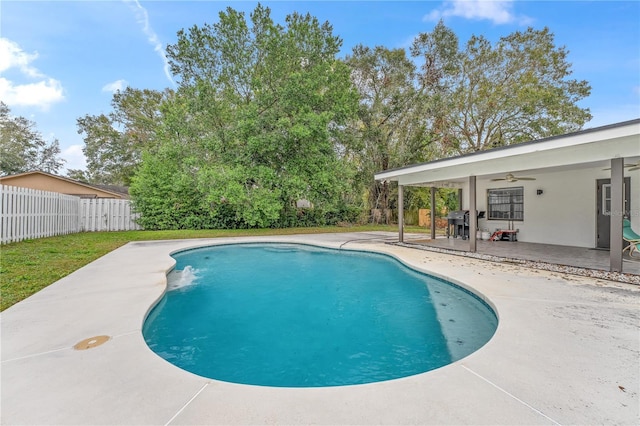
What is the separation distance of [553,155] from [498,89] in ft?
38.6

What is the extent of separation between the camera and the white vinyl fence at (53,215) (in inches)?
331

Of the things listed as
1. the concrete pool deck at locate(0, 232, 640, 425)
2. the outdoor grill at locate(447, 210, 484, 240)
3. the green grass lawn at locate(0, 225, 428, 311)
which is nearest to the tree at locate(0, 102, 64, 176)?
the green grass lawn at locate(0, 225, 428, 311)

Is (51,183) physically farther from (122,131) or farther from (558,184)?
(558,184)

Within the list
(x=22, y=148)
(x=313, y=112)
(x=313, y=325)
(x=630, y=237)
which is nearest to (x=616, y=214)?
(x=630, y=237)

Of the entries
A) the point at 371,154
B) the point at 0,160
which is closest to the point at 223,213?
the point at 371,154

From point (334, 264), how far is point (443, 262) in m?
2.73

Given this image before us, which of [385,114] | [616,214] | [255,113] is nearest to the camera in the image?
[616,214]

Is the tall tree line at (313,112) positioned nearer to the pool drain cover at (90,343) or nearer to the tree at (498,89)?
the tree at (498,89)

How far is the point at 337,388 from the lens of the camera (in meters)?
2.11

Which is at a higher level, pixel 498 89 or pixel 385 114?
pixel 498 89

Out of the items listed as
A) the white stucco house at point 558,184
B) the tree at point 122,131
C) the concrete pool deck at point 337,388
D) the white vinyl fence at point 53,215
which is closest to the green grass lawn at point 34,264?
the white vinyl fence at point 53,215


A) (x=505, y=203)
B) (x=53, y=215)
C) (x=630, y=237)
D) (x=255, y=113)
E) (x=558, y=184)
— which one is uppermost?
(x=255, y=113)

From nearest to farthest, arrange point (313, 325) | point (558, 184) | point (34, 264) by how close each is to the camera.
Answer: point (313, 325) → point (34, 264) → point (558, 184)

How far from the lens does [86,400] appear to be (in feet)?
6.21
